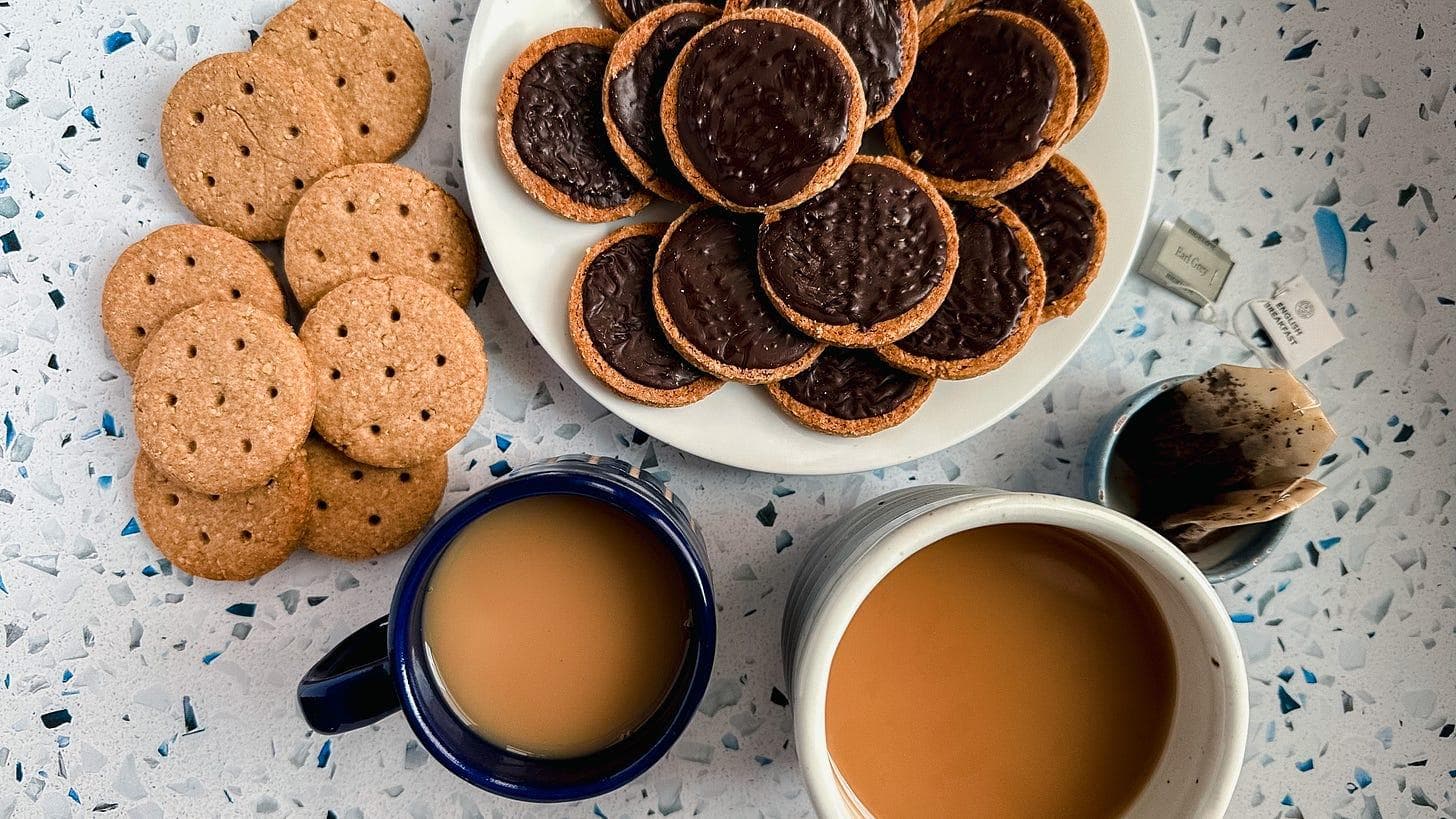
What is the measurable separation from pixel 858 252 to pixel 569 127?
28cm

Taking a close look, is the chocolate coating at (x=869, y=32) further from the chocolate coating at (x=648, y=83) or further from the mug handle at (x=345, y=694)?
the mug handle at (x=345, y=694)

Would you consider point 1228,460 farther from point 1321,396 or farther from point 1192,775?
point 1192,775

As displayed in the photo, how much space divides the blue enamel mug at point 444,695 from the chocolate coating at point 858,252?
8.8 inches

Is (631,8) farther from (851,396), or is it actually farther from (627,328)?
(851,396)

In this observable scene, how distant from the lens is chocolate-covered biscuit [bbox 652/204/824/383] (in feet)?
2.58

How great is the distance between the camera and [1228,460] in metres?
0.87

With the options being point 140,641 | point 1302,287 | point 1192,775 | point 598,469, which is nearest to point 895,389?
point 598,469

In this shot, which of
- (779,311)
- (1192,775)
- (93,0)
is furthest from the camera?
(93,0)

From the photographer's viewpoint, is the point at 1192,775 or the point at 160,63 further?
the point at 160,63

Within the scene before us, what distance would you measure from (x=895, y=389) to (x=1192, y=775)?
1.26 ft

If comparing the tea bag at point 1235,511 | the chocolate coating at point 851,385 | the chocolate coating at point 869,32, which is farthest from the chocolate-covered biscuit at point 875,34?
the tea bag at point 1235,511

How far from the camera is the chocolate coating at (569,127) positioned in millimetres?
793

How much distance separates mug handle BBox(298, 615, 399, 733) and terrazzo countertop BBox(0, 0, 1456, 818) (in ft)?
0.67

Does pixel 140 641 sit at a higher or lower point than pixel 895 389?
lower
